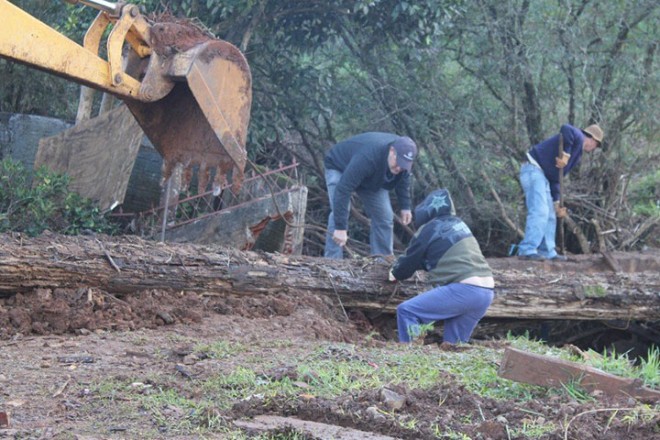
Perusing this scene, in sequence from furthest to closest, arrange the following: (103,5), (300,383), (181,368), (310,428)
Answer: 1. (103,5)
2. (181,368)
3. (300,383)
4. (310,428)

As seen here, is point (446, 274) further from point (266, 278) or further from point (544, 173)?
point (544, 173)

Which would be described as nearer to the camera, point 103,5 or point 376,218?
point 103,5

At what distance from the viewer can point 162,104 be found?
23.8ft

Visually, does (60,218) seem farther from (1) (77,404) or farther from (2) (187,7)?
(1) (77,404)

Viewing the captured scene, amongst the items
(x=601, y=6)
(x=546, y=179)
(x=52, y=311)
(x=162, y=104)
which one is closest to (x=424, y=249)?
(x=162, y=104)

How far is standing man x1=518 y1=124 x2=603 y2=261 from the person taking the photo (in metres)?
10.5

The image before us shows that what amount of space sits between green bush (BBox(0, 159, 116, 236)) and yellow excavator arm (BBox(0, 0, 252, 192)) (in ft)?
9.14

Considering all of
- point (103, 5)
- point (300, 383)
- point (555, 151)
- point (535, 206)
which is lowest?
point (300, 383)

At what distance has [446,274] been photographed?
7.60 metres

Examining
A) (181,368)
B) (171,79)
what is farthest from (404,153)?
(181,368)

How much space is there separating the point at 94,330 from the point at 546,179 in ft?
19.5

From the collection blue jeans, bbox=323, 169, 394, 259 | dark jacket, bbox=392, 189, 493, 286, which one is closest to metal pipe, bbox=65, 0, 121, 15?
dark jacket, bbox=392, 189, 493, 286

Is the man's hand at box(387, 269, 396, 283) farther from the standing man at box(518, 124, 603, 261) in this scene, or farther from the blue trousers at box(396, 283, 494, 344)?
the standing man at box(518, 124, 603, 261)

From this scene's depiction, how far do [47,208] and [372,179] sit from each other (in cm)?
332
